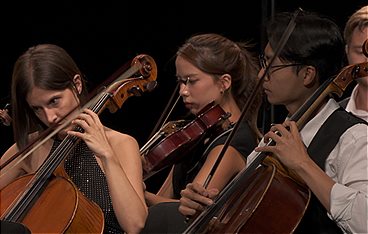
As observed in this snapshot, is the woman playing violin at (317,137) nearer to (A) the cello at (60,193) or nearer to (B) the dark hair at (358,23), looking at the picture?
(A) the cello at (60,193)

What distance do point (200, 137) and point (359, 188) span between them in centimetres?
75

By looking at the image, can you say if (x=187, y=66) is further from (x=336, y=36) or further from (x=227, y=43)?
(x=336, y=36)

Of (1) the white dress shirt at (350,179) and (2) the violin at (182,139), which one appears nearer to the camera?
(1) the white dress shirt at (350,179)

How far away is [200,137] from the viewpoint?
241 centimetres

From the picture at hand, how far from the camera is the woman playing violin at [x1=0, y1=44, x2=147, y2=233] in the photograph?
206 centimetres

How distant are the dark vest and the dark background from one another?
137 cm

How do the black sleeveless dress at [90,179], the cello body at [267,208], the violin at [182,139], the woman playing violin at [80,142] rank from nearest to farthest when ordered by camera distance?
the cello body at [267,208], the woman playing violin at [80,142], the black sleeveless dress at [90,179], the violin at [182,139]

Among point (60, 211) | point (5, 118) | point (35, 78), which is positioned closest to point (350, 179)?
point (60, 211)

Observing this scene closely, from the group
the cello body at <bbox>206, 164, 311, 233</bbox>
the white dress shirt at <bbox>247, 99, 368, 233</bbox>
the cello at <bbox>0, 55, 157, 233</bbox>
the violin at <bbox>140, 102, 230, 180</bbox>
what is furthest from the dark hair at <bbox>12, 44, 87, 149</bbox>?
the white dress shirt at <bbox>247, 99, 368, 233</bbox>

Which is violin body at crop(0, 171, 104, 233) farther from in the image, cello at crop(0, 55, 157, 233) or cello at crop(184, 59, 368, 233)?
cello at crop(184, 59, 368, 233)

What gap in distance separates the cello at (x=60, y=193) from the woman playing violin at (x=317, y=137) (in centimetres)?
27

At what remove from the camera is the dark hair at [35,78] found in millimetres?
2271

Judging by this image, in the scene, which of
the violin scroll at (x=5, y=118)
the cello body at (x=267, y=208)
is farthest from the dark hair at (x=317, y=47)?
the violin scroll at (x=5, y=118)

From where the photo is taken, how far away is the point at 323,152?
6.00ft
